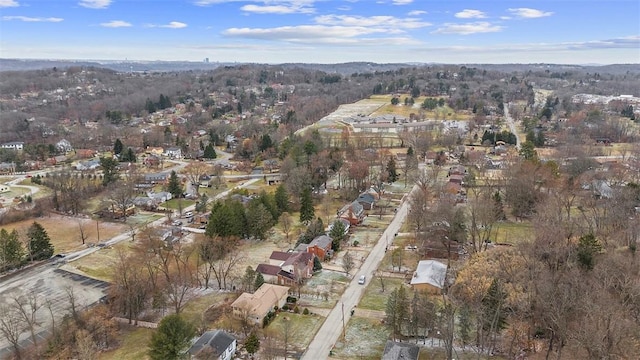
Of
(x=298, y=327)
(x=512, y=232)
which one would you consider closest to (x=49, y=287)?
(x=298, y=327)

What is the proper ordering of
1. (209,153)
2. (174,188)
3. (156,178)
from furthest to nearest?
(209,153)
(156,178)
(174,188)

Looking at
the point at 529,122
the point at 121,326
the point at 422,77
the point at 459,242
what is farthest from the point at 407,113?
the point at 121,326

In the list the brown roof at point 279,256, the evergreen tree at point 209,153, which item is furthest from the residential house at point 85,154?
the brown roof at point 279,256

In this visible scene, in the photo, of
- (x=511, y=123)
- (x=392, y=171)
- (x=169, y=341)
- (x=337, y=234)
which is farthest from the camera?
(x=511, y=123)

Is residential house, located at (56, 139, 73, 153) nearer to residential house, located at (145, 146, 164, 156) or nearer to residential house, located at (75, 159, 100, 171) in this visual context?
residential house, located at (75, 159, 100, 171)

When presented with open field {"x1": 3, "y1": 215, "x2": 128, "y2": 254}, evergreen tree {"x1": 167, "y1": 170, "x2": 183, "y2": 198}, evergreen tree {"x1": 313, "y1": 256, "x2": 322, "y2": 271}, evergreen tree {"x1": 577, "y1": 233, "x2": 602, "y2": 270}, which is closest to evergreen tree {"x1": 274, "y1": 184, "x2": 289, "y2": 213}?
evergreen tree {"x1": 313, "y1": 256, "x2": 322, "y2": 271}

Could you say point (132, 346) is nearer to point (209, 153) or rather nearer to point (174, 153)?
point (209, 153)

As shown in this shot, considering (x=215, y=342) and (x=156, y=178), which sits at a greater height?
(x=215, y=342)
